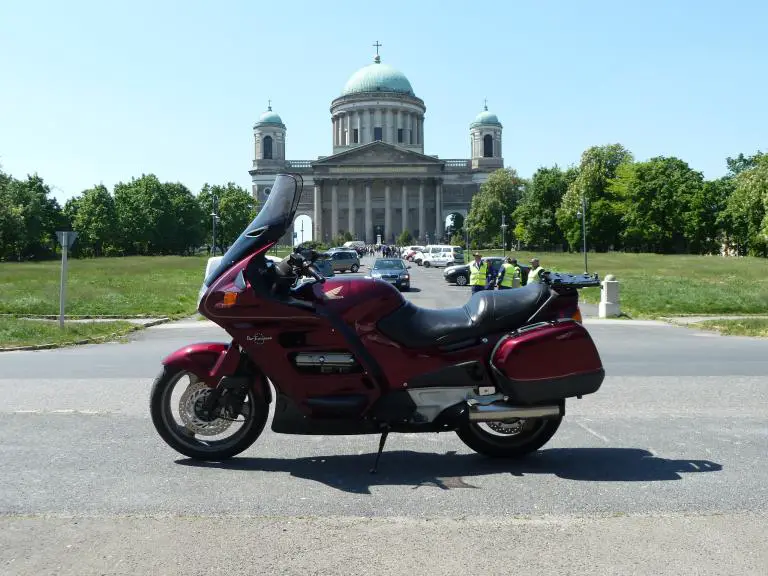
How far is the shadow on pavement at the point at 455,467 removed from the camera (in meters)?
5.48

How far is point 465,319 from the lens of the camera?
5742 millimetres

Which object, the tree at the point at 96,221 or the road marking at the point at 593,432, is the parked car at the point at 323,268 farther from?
the tree at the point at 96,221

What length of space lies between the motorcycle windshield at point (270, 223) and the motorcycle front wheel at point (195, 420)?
76cm

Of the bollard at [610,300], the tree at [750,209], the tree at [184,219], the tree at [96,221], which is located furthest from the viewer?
the tree at [184,219]

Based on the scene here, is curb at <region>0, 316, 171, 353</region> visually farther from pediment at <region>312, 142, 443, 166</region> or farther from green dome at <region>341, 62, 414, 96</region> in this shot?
green dome at <region>341, 62, 414, 96</region>

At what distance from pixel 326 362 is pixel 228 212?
9884cm

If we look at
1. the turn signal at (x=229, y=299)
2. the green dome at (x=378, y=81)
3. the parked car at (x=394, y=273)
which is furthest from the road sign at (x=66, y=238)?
the green dome at (x=378, y=81)

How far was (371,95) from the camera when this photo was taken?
133625 mm

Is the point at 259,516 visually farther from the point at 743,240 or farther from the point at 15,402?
the point at 743,240

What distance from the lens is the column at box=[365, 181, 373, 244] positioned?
130875 mm

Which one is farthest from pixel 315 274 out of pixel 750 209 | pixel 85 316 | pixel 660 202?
pixel 660 202

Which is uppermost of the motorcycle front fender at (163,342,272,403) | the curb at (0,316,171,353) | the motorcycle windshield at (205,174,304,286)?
the motorcycle windshield at (205,174,304,286)

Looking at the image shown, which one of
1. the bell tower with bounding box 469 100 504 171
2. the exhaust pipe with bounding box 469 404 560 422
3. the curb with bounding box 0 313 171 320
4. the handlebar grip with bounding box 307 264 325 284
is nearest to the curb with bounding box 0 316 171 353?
the curb with bounding box 0 313 171 320

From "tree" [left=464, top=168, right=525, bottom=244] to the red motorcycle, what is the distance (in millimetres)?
89364
